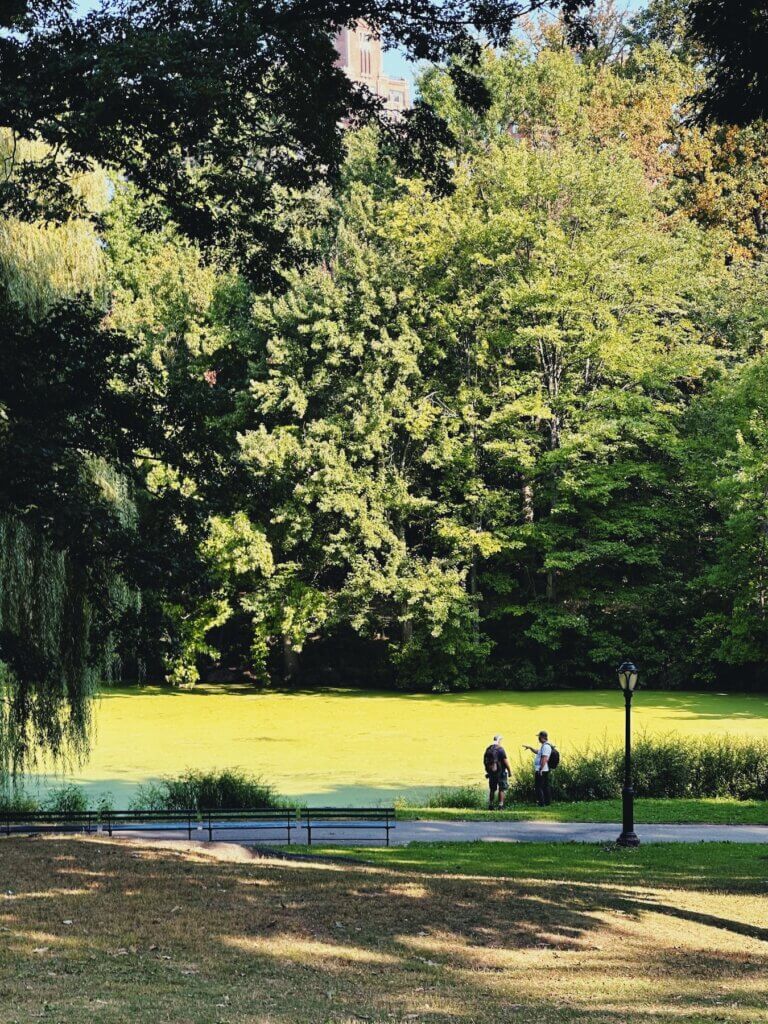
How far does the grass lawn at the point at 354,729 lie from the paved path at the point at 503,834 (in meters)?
4.58

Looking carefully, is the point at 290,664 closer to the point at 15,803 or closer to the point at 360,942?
the point at 15,803

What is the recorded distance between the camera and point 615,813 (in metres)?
23.0

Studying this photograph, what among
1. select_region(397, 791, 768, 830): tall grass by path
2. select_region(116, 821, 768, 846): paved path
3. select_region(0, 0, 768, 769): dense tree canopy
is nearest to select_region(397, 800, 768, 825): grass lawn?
select_region(397, 791, 768, 830): tall grass by path

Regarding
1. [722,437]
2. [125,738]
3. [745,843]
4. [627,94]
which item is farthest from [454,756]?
[627,94]

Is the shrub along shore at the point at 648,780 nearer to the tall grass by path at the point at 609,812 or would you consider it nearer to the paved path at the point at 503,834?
the tall grass by path at the point at 609,812

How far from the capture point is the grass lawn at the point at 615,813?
2234 centimetres

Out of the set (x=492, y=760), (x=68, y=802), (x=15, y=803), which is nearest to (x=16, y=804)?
(x=15, y=803)

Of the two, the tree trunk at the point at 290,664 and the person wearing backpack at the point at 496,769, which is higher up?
the tree trunk at the point at 290,664

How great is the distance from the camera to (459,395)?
4628 centimetres

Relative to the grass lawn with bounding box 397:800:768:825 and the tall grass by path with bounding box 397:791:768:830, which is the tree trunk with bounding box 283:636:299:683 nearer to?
the tall grass by path with bounding box 397:791:768:830

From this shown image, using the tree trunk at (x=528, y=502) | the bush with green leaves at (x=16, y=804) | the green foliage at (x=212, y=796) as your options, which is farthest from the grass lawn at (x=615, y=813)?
the tree trunk at (x=528, y=502)

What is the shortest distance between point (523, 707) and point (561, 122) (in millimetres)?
26055

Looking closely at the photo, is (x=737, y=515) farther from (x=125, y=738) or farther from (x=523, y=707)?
(x=125, y=738)

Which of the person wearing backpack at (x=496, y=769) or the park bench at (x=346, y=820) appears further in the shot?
the person wearing backpack at (x=496, y=769)
